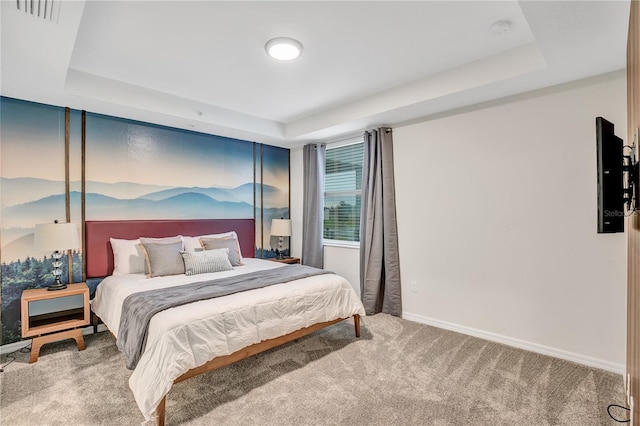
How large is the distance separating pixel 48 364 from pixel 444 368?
130 inches

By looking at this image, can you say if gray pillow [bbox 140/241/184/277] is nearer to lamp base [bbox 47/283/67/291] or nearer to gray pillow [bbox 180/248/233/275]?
gray pillow [bbox 180/248/233/275]

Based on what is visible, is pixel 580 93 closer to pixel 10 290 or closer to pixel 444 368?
pixel 444 368

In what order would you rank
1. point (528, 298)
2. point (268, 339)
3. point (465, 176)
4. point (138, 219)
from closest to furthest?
point (268, 339) < point (528, 298) < point (465, 176) < point (138, 219)

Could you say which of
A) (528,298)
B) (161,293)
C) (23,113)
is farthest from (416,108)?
(23,113)

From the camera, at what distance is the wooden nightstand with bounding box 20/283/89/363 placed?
2705 mm

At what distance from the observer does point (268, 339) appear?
2486 mm

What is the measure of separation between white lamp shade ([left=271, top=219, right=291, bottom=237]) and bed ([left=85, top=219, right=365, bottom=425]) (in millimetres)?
914

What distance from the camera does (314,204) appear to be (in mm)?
4875

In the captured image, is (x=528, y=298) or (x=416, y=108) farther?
(x=416, y=108)

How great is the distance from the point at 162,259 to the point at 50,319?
1.06 metres

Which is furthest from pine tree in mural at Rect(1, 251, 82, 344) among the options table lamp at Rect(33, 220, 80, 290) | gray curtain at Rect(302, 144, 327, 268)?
gray curtain at Rect(302, 144, 327, 268)

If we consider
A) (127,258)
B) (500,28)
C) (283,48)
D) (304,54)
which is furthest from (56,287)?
(500,28)

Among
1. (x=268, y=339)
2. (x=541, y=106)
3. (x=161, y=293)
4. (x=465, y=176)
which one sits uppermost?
(x=541, y=106)

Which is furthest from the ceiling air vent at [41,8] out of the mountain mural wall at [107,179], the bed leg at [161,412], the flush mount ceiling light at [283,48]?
the bed leg at [161,412]
